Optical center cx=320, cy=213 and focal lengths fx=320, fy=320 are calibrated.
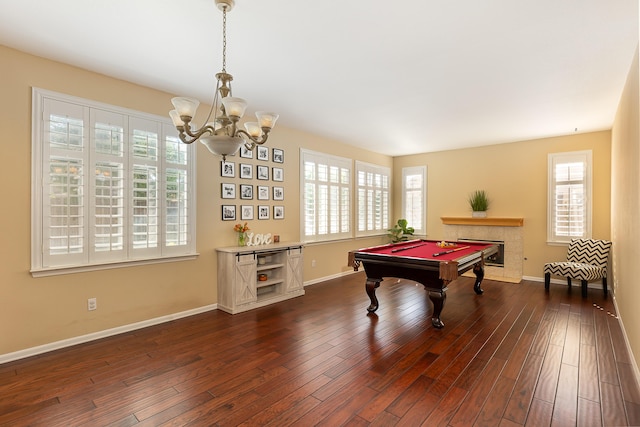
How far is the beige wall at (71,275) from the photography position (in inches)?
117

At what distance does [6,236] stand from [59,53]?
1791mm

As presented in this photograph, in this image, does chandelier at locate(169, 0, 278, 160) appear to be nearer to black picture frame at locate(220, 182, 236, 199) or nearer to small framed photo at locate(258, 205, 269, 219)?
black picture frame at locate(220, 182, 236, 199)

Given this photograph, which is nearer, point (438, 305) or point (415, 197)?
point (438, 305)

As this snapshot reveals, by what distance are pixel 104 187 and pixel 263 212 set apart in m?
2.27

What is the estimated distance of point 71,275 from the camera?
3324 mm

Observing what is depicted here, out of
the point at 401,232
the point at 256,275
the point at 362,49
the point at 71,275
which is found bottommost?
the point at 256,275

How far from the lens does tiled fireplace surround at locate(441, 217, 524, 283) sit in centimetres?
636

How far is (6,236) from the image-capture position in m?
2.97

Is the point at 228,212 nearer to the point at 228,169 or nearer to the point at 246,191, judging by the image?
the point at 246,191

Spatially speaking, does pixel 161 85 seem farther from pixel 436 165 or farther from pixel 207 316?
pixel 436 165

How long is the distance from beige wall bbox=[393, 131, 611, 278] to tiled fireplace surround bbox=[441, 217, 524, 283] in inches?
6.8

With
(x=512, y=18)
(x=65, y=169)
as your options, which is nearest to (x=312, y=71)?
(x=512, y=18)

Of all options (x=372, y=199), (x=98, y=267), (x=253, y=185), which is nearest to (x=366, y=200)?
(x=372, y=199)

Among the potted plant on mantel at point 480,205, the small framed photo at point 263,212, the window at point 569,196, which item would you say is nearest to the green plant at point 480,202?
the potted plant on mantel at point 480,205
